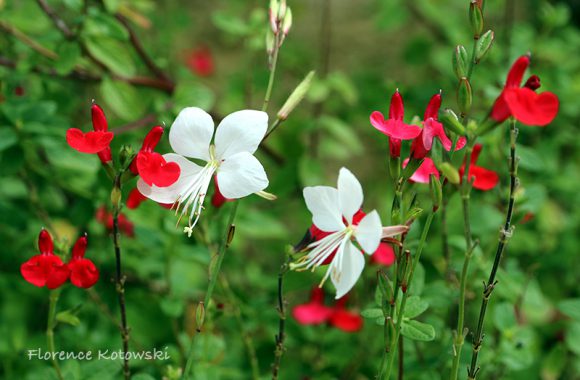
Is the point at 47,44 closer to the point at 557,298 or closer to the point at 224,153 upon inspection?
the point at 224,153

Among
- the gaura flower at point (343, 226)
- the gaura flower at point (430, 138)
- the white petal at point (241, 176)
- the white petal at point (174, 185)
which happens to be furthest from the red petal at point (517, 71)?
the white petal at point (174, 185)

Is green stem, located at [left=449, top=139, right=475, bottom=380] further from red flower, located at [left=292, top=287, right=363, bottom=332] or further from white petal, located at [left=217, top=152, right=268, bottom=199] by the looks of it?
red flower, located at [left=292, top=287, right=363, bottom=332]

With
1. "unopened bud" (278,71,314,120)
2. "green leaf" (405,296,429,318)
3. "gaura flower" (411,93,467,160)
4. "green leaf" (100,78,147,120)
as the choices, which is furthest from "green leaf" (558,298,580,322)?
"green leaf" (100,78,147,120)

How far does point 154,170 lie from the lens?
33.0 inches

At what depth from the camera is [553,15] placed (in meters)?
1.98

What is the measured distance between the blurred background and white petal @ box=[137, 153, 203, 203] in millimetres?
187

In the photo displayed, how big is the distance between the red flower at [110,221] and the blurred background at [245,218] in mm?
17

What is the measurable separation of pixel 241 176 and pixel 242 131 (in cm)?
6

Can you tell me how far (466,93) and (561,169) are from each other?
1.40 metres

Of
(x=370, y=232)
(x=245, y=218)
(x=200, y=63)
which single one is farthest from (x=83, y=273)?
(x=200, y=63)

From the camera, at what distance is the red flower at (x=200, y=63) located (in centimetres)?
271

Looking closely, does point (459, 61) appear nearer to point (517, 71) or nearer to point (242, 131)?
point (517, 71)

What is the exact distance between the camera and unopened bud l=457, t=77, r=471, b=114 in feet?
2.61

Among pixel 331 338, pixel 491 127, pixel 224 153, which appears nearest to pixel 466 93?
pixel 491 127
